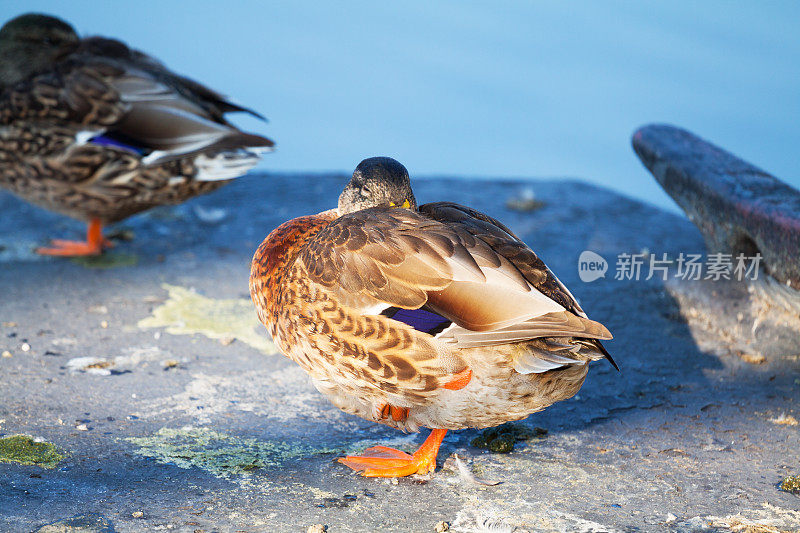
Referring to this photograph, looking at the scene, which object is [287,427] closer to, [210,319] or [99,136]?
[210,319]

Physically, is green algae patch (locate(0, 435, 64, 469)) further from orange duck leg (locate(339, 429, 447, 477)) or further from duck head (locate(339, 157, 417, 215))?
duck head (locate(339, 157, 417, 215))

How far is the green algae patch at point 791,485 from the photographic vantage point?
2211mm

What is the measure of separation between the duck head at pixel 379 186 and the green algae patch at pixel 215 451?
731 millimetres

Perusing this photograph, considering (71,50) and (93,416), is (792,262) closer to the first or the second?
(93,416)

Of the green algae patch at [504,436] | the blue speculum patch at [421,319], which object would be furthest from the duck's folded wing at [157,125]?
the blue speculum patch at [421,319]

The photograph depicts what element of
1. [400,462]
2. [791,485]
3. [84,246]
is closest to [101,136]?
[84,246]

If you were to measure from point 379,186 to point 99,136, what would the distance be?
1990 mm

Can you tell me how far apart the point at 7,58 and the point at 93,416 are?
2.28 metres

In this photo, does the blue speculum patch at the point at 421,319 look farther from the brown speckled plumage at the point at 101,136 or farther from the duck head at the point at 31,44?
the duck head at the point at 31,44

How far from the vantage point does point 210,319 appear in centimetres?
344

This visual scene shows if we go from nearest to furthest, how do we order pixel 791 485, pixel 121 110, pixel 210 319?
pixel 791 485 < pixel 210 319 < pixel 121 110

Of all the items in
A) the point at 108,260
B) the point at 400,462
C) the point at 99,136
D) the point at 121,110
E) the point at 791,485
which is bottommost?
the point at 108,260

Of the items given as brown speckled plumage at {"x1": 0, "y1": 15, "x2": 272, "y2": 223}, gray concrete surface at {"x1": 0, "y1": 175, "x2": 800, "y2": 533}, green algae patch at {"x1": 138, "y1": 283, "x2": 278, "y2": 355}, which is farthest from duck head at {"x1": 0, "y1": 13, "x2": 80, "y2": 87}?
green algae patch at {"x1": 138, "y1": 283, "x2": 278, "y2": 355}

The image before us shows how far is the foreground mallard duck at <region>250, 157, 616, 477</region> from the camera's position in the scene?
197 cm
